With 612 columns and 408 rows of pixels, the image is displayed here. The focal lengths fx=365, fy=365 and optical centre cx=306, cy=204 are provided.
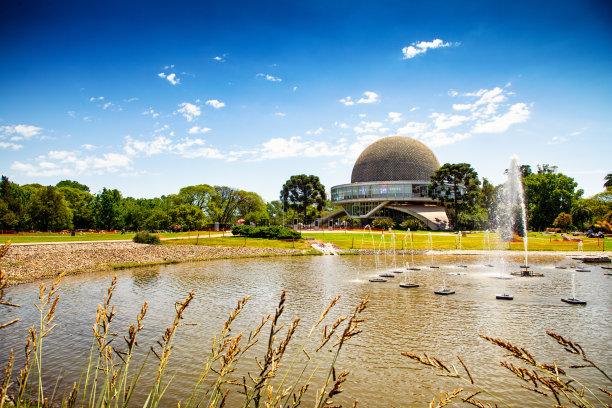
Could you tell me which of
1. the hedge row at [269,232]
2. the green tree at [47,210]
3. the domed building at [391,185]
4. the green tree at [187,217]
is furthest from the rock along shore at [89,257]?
the domed building at [391,185]

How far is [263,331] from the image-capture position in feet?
30.3

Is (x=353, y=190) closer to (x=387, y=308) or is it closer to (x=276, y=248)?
(x=276, y=248)

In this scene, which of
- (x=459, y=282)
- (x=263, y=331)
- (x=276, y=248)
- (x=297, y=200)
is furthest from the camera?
(x=297, y=200)

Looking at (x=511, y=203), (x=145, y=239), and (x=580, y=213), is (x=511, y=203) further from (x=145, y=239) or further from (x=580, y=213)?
(x=145, y=239)

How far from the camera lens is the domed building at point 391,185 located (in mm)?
73000

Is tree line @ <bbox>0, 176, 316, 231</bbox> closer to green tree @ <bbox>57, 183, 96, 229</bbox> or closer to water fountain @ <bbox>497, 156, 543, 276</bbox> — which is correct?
green tree @ <bbox>57, 183, 96, 229</bbox>

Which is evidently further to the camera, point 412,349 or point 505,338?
point 505,338

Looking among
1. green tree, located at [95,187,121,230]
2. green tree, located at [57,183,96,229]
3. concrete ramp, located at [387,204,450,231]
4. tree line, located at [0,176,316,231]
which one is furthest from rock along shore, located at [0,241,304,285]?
green tree, located at [57,183,96,229]

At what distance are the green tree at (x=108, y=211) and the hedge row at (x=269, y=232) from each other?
26.1 m

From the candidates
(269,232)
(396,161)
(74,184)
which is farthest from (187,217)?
(74,184)

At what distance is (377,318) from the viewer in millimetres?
10297

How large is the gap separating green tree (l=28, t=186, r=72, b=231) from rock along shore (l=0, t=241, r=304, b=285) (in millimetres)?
31552

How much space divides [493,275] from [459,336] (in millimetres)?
11258

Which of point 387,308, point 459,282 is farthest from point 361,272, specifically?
point 387,308
